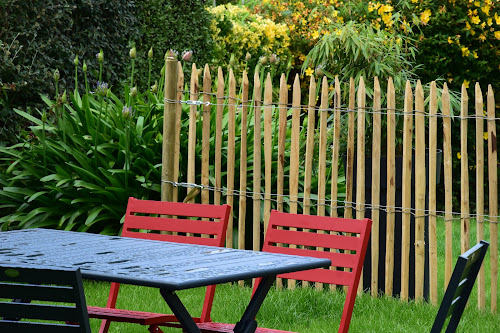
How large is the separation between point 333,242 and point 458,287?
1.30 m

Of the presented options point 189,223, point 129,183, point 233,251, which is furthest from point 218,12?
point 233,251

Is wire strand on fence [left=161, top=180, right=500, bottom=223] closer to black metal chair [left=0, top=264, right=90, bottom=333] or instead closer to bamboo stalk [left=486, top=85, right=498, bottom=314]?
bamboo stalk [left=486, top=85, right=498, bottom=314]

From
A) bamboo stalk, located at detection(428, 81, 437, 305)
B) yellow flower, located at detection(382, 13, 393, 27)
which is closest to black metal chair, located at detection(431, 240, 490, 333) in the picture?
bamboo stalk, located at detection(428, 81, 437, 305)

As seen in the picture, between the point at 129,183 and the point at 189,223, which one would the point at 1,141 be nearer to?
the point at 129,183

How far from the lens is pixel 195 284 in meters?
2.48

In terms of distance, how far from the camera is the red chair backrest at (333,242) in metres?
3.42

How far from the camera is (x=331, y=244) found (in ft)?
11.6

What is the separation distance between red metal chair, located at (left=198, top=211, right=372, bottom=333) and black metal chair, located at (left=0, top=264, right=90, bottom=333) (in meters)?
1.17

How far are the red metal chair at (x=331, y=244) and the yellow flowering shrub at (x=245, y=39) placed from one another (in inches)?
251

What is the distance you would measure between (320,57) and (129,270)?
14.6 feet

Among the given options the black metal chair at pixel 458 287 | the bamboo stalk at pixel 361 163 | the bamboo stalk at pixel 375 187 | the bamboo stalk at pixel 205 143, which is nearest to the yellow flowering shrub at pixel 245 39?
the bamboo stalk at pixel 205 143

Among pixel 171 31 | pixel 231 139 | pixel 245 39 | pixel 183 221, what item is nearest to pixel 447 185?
pixel 231 139

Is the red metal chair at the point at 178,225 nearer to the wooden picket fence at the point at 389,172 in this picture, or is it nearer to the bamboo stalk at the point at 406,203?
the wooden picket fence at the point at 389,172

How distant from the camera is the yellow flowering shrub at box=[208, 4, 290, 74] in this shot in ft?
33.0
